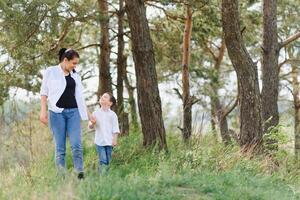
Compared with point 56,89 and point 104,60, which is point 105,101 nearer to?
point 56,89

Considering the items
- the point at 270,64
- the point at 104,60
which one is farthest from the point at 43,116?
the point at 104,60

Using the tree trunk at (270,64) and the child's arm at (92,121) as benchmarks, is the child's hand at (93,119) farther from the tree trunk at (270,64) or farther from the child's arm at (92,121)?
the tree trunk at (270,64)

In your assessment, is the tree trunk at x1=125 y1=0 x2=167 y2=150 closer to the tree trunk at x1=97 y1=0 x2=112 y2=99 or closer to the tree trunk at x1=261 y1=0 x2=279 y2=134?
the tree trunk at x1=261 y1=0 x2=279 y2=134

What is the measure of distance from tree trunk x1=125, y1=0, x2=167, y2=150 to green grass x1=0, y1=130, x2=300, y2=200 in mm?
352

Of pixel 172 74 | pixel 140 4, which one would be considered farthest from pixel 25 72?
pixel 172 74

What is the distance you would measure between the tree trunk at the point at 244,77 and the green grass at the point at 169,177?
0.69 m

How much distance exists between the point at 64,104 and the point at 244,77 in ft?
15.4

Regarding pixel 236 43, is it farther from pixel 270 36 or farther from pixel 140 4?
pixel 270 36

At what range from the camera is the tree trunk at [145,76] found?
1053 cm

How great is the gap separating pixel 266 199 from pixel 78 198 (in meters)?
2.49

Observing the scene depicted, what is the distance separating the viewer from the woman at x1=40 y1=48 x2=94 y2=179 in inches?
310

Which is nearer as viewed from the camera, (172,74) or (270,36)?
(270,36)

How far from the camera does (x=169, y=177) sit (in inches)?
282

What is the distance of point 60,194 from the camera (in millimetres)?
5613
